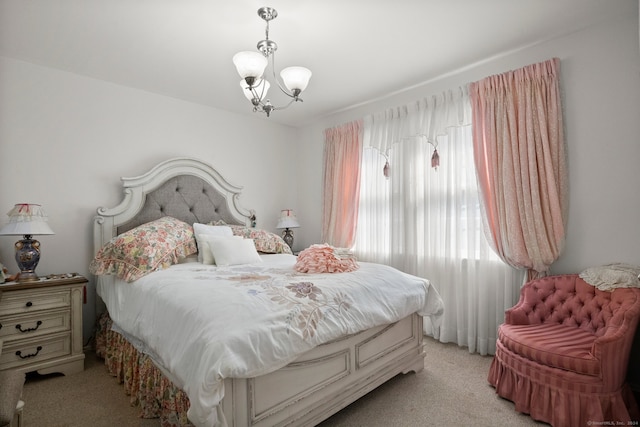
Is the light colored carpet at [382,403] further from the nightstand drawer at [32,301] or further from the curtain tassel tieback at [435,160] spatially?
the curtain tassel tieback at [435,160]

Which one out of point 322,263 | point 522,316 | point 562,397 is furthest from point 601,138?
point 322,263

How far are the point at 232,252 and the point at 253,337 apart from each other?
4.74 feet

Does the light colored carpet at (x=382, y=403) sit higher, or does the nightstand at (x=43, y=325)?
the nightstand at (x=43, y=325)

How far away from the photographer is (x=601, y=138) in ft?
7.38

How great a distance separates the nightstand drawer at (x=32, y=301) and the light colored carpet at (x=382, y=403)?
1.77 ft

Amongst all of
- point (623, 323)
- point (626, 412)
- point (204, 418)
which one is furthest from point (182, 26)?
point (626, 412)

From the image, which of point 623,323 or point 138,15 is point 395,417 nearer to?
point 623,323

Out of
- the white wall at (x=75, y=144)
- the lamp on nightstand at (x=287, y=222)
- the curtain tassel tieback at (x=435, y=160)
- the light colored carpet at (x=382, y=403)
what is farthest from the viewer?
the lamp on nightstand at (x=287, y=222)

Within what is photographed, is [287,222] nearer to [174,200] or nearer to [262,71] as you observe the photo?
[174,200]

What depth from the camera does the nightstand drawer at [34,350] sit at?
7.23ft

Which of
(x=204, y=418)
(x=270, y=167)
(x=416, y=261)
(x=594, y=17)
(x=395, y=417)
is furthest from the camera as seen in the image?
(x=270, y=167)

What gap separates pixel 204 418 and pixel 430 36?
2.74m

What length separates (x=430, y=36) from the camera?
7.80ft

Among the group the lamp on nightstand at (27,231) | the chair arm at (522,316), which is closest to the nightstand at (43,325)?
the lamp on nightstand at (27,231)
